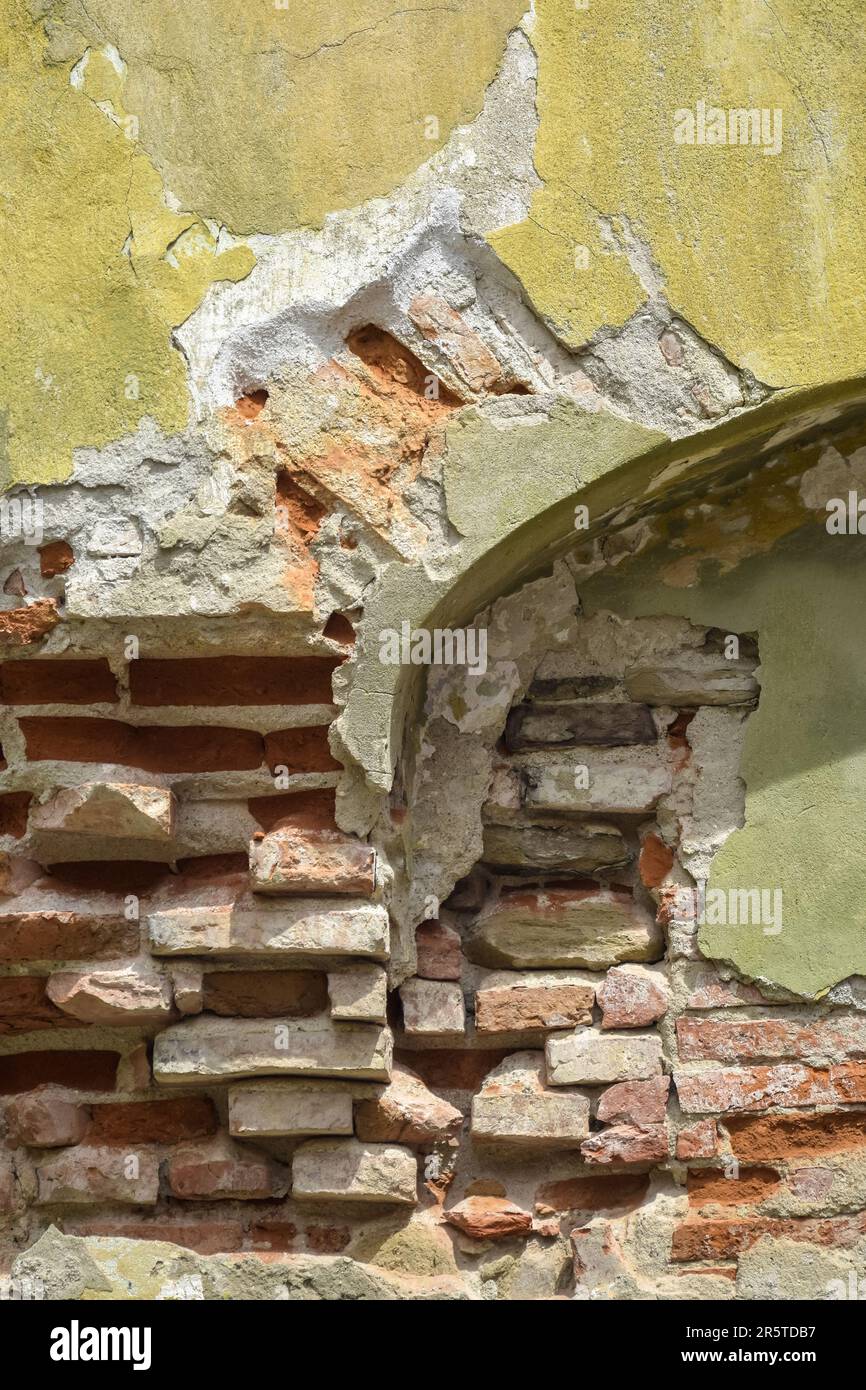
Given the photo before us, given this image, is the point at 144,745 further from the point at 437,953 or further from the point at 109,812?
the point at 437,953

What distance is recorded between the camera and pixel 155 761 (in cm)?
255

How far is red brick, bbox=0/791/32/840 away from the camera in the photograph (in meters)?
2.56

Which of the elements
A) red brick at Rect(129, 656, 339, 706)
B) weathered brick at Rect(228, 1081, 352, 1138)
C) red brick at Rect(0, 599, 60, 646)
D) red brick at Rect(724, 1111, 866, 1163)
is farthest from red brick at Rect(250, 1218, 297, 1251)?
red brick at Rect(0, 599, 60, 646)

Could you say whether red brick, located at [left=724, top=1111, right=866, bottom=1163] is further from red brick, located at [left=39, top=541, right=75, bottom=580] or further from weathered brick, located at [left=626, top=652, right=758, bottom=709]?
red brick, located at [left=39, top=541, right=75, bottom=580]

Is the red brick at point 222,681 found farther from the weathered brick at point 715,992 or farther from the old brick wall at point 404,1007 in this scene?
the weathered brick at point 715,992

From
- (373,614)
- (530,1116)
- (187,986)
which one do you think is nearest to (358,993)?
(187,986)

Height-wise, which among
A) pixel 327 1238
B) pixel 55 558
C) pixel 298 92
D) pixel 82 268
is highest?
pixel 298 92

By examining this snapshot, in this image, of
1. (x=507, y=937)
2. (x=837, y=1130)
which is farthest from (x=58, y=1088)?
(x=837, y=1130)

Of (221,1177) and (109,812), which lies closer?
(109,812)

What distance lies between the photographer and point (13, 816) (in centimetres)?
257

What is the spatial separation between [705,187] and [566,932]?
4.32ft

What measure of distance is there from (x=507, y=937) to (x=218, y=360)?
1.14 meters

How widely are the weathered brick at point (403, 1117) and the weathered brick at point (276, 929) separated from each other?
268mm

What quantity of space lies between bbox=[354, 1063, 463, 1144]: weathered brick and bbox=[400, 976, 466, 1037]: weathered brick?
0.10m
